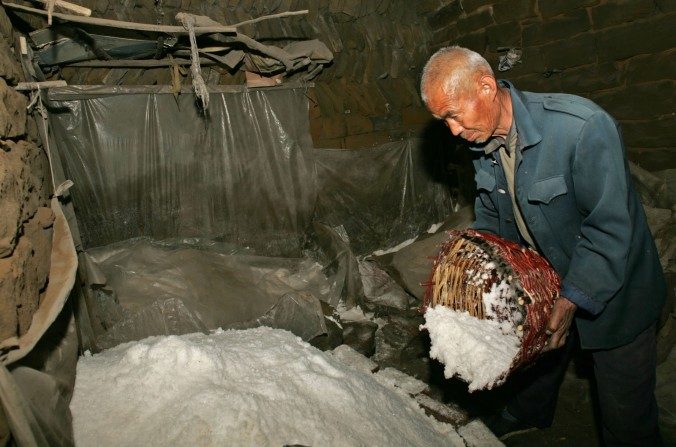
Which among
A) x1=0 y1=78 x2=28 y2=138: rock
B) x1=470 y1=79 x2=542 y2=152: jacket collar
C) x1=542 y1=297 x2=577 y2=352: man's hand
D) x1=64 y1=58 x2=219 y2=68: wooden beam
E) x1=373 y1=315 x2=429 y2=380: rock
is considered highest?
x1=64 y1=58 x2=219 y2=68: wooden beam

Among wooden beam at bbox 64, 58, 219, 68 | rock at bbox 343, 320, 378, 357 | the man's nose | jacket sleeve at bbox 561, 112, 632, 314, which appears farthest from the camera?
rock at bbox 343, 320, 378, 357

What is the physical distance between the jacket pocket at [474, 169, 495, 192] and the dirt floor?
160 centimetres

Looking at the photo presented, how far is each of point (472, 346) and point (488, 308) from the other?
0.68 feet

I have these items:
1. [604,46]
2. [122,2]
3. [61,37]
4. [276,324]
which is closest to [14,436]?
[276,324]

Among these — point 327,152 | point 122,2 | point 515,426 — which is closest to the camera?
point 515,426

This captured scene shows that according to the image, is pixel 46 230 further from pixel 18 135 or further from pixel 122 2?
pixel 122 2

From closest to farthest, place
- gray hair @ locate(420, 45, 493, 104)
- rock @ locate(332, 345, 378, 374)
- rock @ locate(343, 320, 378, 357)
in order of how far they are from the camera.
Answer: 1. gray hair @ locate(420, 45, 493, 104)
2. rock @ locate(332, 345, 378, 374)
3. rock @ locate(343, 320, 378, 357)

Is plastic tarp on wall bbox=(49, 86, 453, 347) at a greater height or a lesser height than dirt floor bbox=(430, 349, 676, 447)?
greater

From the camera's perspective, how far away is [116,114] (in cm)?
334

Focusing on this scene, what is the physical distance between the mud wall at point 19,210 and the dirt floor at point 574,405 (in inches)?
99.4

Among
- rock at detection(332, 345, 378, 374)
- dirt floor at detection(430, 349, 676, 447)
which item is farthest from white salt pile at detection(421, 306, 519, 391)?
dirt floor at detection(430, 349, 676, 447)

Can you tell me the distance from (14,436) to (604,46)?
15.8 feet

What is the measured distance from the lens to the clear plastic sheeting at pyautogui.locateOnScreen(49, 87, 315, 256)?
3.29 meters

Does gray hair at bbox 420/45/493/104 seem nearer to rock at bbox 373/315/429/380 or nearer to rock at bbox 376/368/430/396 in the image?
rock at bbox 376/368/430/396
